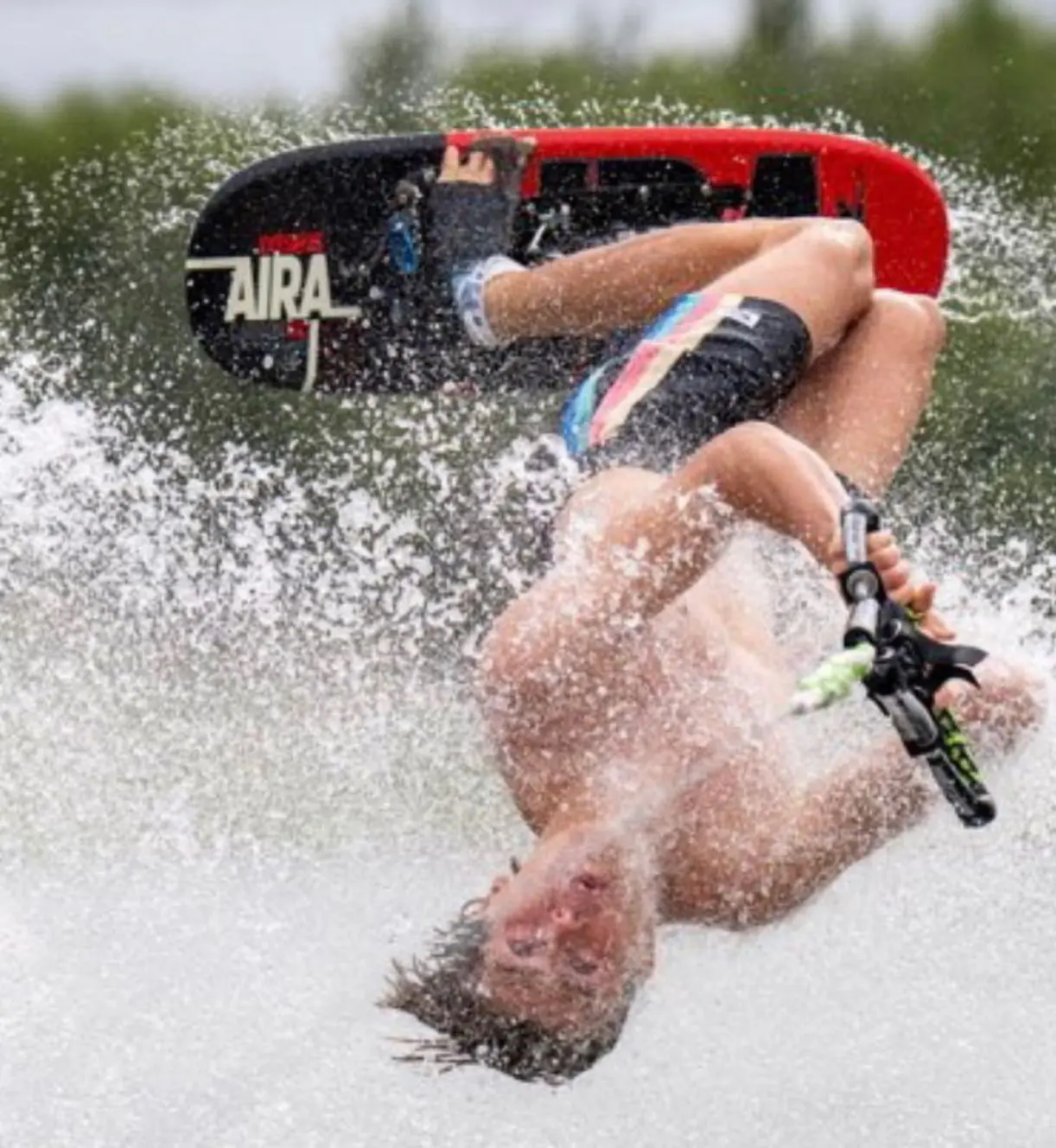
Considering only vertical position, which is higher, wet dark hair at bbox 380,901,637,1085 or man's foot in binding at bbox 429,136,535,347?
man's foot in binding at bbox 429,136,535,347

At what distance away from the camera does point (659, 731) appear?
5.87 metres

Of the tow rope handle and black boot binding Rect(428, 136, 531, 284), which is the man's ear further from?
black boot binding Rect(428, 136, 531, 284)

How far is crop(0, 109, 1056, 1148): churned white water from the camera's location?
21.4 feet

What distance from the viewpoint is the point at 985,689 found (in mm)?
6000

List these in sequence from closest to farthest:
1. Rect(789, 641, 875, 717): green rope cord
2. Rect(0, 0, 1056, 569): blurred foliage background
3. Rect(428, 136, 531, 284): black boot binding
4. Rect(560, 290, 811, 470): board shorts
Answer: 1. Rect(789, 641, 875, 717): green rope cord
2. Rect(560, 290, 811, 470): board shorts
3. Rect(428, 136, 531, 284): black boot binding
4. Rect(0, 0, 1056, 569): blurred foliage background

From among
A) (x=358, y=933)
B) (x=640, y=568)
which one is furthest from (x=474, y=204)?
(x=640, y=568)

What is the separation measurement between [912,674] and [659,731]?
773 millimetres

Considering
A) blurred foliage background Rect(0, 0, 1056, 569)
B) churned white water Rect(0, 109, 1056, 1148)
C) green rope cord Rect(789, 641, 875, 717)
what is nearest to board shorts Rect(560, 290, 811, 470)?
churned white water Rect(0, 109, 1056, 1148)

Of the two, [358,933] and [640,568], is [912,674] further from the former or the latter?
[358,933]

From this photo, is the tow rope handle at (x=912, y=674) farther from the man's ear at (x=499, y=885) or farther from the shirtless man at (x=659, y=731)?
the man's ear at (x=499, y=885)

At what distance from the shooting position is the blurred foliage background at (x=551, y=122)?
48.4 ft

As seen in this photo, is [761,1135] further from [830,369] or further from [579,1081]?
[830,369]

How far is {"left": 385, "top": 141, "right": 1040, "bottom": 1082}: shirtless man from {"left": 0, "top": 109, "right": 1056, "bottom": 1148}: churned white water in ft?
1.22

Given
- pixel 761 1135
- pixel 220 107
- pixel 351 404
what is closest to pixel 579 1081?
pixel 761 1135
